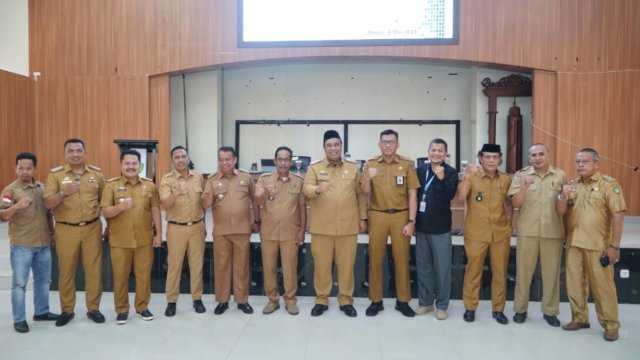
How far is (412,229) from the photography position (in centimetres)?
363

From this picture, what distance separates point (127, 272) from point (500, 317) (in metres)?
2.96

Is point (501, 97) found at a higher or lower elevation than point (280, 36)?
lower

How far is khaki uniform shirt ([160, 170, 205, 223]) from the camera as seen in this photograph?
3.62 m

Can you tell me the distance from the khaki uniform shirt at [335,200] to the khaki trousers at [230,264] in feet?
2.04

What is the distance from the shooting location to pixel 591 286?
3.30 m

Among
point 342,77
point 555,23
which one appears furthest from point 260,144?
A: point 555,23

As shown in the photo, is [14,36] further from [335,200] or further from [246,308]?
[335,200]

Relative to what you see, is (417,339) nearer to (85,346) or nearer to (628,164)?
(85,346)

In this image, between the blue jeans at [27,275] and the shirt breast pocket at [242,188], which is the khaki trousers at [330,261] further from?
the blue jeans at [27,275]

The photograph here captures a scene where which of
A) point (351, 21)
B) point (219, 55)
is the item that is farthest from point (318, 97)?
point (219, 55)

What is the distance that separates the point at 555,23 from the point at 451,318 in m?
6.16

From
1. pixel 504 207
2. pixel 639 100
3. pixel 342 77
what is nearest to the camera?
pixel 504 207

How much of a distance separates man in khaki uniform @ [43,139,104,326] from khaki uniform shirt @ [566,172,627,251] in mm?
3632

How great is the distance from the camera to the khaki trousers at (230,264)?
373 cm
